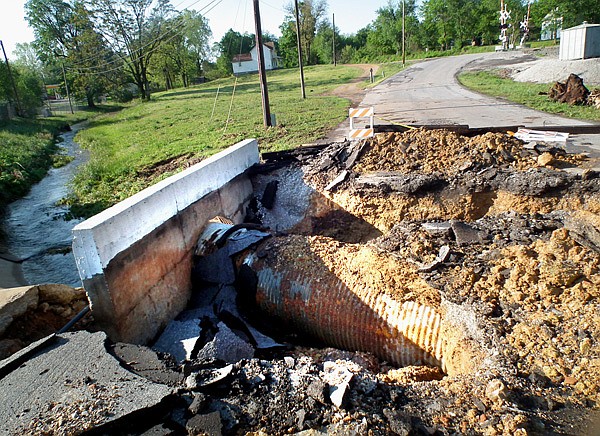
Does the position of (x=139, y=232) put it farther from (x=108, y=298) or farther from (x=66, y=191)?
(x=66, y=191)

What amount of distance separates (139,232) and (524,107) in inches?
640

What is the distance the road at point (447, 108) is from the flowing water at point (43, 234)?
36.4 feet

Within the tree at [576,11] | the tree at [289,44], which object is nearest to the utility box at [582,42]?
the tree at [576,11]

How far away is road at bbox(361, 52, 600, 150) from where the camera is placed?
A: 13.5 metres

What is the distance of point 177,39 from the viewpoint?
55125 millimetres

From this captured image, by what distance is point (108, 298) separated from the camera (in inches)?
185

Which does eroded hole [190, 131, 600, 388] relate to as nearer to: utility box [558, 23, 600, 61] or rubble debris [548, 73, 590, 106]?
rubble debris [548, 73, 590, 106]

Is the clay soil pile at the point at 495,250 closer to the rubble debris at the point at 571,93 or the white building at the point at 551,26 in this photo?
the rubble debris at the point at 571,93

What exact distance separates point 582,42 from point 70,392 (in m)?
30.4

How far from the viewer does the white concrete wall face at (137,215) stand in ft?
14.9

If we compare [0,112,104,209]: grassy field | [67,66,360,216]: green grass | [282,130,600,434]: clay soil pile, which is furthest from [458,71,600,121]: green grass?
[0,112,104,209]: grassy field

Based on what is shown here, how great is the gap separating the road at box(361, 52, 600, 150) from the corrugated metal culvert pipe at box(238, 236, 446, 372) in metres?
6.85

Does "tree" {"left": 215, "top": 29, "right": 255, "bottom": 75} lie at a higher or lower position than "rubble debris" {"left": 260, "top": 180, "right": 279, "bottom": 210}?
higher

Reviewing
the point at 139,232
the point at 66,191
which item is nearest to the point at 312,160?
the point at 139,232
